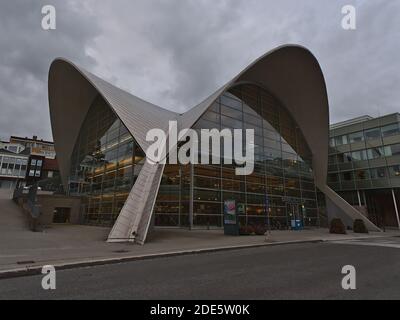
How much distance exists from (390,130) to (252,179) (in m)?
22.1

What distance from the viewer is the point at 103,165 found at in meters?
28.5

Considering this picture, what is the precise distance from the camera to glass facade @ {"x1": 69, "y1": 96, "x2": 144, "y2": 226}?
968 inches

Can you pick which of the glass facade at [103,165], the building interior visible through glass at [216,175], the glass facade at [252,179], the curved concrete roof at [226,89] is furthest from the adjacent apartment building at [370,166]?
the glass facade at [103,165]

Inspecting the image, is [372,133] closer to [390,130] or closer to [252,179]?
[390,130]

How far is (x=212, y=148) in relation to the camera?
25.4m

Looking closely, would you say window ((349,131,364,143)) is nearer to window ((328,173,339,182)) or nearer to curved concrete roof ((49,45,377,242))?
window ((328,173,339,182))

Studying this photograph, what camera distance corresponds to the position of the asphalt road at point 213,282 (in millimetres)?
5215

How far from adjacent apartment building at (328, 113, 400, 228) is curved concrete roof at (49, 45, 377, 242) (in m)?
7.86

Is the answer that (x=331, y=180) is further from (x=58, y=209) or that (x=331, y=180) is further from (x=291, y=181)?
(x=58, y=209)

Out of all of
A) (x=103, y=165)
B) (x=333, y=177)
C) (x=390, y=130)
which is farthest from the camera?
(x=333, y=177)

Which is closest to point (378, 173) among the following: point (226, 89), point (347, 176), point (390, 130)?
point (347, 176)

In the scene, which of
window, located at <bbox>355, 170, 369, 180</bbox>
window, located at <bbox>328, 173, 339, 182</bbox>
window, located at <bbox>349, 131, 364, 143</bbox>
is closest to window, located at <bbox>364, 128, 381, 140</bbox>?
window, located at <bbox>349, 131, 364, 143</bbox>

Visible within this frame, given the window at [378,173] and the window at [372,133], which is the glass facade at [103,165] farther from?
the window at [372,133]
